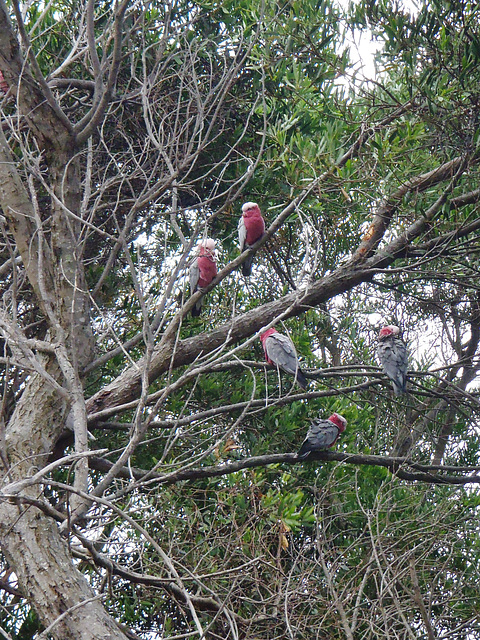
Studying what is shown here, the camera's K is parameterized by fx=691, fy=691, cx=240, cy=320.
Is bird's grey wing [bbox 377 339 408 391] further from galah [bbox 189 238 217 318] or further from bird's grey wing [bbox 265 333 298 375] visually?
galah [bbox 189 238 217 318]

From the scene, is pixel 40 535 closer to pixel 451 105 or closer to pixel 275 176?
pixel 451 105

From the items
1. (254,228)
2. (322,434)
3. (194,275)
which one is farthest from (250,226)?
(322,434)

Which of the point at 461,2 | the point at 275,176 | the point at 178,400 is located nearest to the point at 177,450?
the point at 178,400

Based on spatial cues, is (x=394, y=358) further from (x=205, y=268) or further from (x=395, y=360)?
(x=205, y=268)

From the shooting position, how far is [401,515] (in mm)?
5613

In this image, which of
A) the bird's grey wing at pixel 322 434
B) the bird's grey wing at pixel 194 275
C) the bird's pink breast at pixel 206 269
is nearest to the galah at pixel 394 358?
the bird's grey wing at pixel 322 434

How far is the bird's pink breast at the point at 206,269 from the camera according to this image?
5285 mm

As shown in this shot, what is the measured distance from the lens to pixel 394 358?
483 cm

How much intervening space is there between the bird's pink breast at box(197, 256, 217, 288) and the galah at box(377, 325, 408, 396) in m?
1.39

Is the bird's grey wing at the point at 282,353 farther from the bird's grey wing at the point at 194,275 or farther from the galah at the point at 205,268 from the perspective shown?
the bird's grey wing at the point at 194,275

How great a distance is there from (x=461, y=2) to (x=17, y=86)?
248 cm

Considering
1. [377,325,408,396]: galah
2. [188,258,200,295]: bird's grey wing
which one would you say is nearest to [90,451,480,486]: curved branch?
[377,325,408,396]: galah

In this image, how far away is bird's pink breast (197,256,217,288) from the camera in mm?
5285

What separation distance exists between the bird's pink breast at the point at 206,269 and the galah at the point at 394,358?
4.56 ft
